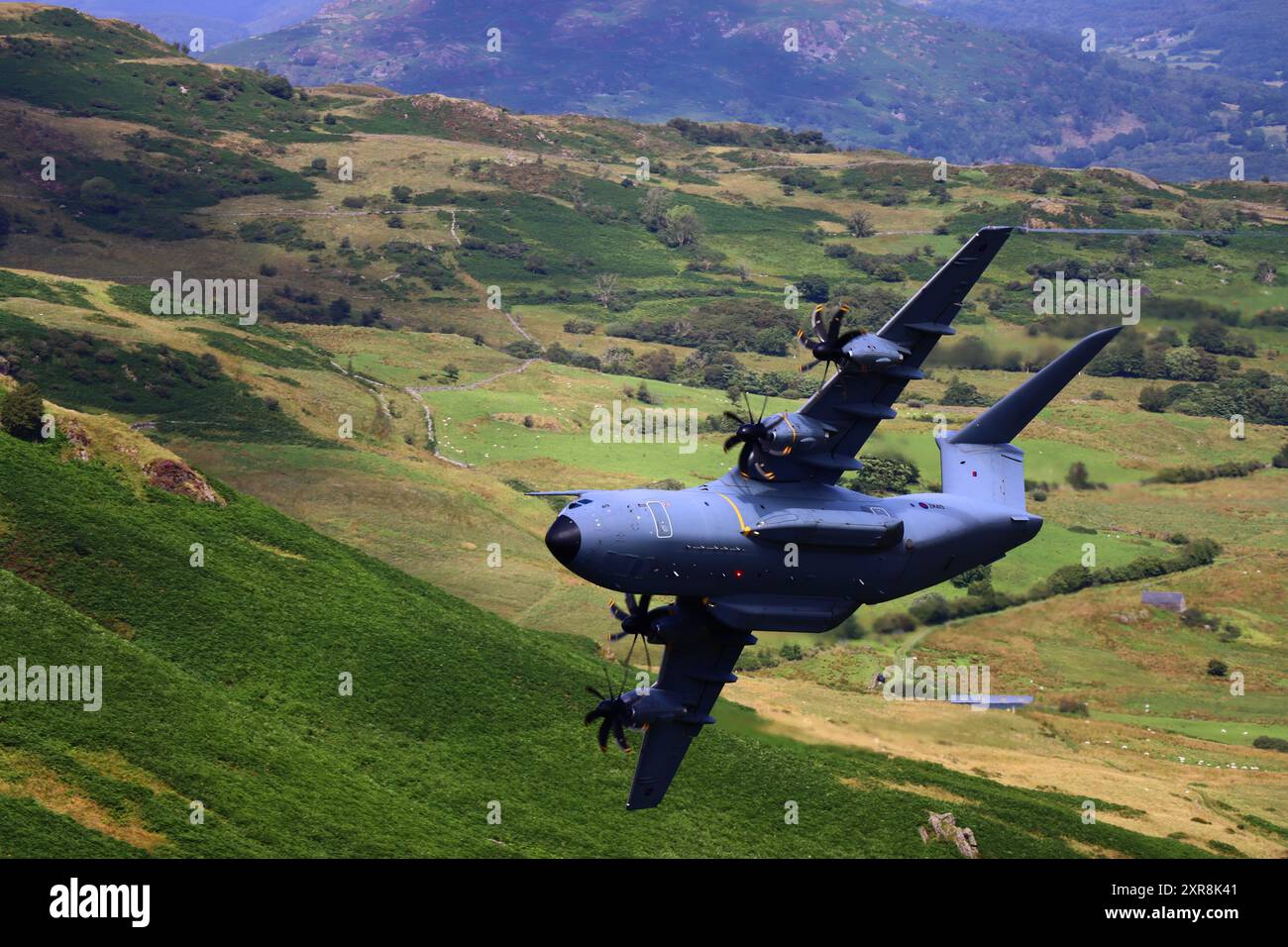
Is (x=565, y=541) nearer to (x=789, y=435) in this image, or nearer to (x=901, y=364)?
(x=789, y=435)

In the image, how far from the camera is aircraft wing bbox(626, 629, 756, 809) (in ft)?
188

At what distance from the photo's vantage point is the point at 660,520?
4803cm

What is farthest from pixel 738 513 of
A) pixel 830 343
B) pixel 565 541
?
pixel 565 541

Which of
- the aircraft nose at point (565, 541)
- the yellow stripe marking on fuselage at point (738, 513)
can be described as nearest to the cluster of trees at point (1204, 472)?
the yellow stripe marking on fuselage at point (738, 513)

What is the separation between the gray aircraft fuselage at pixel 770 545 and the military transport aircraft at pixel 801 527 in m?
0.05

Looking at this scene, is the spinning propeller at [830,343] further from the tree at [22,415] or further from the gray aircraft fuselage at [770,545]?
the tree at [22,415]

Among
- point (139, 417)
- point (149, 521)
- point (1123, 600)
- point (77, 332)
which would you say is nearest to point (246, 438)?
point (139, 417)

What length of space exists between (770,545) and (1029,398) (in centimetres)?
1482

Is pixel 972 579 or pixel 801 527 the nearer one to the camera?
pixel 801 527

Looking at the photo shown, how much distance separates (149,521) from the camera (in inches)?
3214

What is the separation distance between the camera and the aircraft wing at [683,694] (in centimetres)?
5734

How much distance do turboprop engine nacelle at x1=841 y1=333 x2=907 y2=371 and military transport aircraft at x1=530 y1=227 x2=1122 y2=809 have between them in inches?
1.8

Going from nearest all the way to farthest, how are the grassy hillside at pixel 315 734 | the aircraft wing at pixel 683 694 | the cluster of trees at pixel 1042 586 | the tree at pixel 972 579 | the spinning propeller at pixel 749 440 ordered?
the spinning propeller at pixel 749 440, the aircraft wing at pixel 683 694, the grassy hillside at pixel 315 734, the cluster of trees at pixel 1042 586, the tree at pixel 972 579
